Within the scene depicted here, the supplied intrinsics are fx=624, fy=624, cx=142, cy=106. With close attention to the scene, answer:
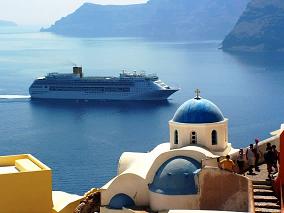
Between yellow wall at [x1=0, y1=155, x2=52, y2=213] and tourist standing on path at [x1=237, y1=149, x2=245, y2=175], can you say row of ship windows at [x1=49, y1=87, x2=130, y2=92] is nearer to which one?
yellow wall at [x1=0, y1=155, x2=52, y2=213]

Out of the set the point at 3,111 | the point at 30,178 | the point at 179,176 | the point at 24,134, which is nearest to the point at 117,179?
the point at 179,176

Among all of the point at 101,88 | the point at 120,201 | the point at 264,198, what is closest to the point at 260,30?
the point at 101,88

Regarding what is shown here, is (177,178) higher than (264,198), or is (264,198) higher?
(264,198)

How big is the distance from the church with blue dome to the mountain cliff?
145 metres

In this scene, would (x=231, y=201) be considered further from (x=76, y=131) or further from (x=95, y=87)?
(x=95, y=87)

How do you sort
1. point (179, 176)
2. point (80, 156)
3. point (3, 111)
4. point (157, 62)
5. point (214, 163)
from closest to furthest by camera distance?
point (214, 163)
point (179, 176)
point (80, 156)
point (3, 111)
point (157, 62)

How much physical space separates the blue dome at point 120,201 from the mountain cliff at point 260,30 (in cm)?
14713

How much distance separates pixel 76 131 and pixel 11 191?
38840mm

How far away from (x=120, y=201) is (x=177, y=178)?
1.60 m

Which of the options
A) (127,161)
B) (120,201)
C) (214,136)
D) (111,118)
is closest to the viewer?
(120,201)

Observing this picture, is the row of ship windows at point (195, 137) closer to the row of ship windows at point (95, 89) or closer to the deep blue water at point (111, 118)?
the deep blue water at point (111, 118)

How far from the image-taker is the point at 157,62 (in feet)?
415

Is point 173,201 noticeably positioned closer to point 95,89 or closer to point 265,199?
point 265,199

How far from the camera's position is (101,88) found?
76.4m
